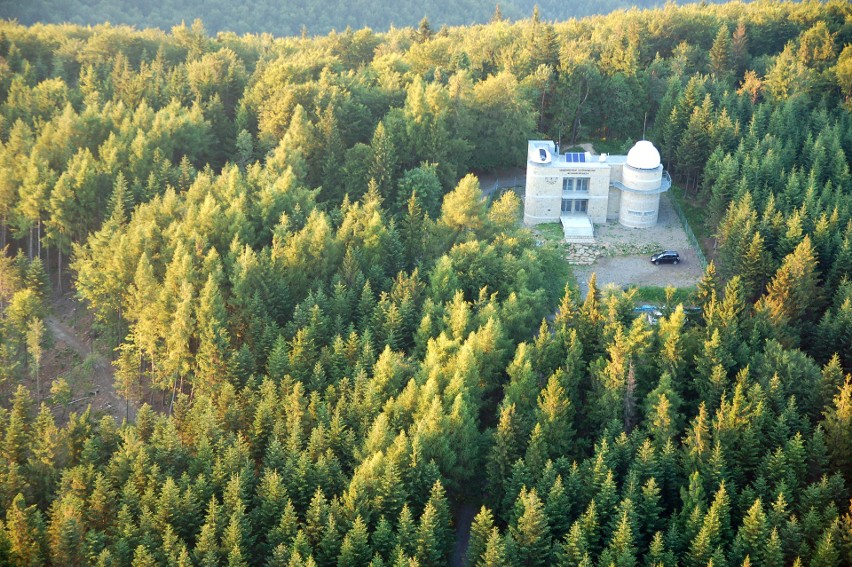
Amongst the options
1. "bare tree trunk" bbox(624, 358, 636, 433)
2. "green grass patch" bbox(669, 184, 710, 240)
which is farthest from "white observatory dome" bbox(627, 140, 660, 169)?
"bare tree trunk" bbox(624, 358, 636, 433)

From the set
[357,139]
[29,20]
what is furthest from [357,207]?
[29,20]

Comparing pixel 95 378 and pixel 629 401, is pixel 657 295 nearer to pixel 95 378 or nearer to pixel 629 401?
pixel 629 401

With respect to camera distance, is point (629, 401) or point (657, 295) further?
point (657, 295)

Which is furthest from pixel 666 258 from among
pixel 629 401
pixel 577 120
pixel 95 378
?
pixel 95 378

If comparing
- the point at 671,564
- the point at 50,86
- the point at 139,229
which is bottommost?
the point at 671,564

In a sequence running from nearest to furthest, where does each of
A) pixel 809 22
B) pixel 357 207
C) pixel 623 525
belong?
pixel 623 525 → pixel 357 207 → pixel 809 22

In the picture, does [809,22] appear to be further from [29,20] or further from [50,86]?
[29,20]

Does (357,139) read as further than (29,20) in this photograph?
No
